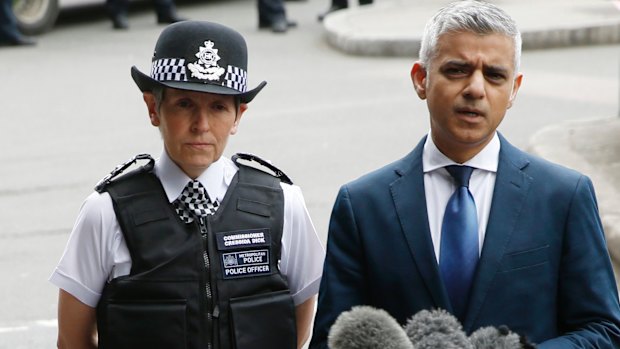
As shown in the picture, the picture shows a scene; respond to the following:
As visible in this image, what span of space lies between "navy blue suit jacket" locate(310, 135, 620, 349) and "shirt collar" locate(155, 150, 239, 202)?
516mm

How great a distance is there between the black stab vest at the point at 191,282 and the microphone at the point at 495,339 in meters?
0.88

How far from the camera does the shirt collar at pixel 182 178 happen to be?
338 cm

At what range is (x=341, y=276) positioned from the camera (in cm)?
296

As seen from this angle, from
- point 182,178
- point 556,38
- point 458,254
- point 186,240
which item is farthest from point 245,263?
point 556,38

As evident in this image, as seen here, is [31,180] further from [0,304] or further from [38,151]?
[0,304]

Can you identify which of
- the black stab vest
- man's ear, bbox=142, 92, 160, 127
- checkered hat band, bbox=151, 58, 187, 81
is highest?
checkered hat band, bbox=151, 58, 187, 81

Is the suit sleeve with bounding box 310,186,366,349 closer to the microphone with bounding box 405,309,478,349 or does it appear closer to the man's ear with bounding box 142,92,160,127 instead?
the microphone with bounding box 405,309,478,349

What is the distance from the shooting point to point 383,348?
2432 millimetres

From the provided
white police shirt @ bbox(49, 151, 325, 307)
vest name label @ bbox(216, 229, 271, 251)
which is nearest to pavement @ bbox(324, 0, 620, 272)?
white police shirt @ bbox(49, 151, 325, 307)

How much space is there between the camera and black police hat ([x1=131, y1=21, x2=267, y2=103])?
10.8ft

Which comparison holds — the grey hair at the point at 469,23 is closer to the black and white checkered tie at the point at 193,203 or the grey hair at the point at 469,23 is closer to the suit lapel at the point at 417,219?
the suit lapel at the point at 417,219

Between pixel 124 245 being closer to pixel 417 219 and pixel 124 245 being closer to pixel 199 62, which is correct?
pixel 199 62

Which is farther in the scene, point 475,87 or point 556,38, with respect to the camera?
point 556,38

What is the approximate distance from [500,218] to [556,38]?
1103 centimetres
